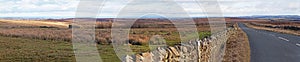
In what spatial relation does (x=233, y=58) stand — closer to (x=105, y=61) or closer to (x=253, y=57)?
(x=253, y=57)

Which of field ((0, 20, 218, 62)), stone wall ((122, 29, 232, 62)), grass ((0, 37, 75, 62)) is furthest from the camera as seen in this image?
field ((0, 20, 218, 62))

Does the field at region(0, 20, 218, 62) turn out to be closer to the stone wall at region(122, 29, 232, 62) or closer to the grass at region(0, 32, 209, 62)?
the grass at region(0, 32, 209, 62)

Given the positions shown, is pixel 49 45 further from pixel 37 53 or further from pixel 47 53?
pixel 47 53

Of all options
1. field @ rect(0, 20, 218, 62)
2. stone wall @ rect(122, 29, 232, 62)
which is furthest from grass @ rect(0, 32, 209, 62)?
stone wall @ rect(122, 29, 232, 62)

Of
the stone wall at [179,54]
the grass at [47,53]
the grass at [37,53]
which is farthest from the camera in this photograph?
the grass at [37,53]

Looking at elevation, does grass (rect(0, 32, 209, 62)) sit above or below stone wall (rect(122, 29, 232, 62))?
below

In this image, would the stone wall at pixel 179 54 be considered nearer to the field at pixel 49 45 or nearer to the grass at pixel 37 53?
the field at pixel 49 45

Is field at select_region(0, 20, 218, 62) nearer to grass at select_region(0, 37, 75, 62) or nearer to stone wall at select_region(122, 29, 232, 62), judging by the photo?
grass at select_region(0, 37, 75, 62)

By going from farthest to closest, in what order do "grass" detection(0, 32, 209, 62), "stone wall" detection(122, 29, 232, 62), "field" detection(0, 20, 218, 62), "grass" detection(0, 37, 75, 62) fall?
1. "field" detection(0, 20, 218, 62)
2. "grass" detection(0, 37, 75, 62)
3. "grass" detection(0, 32, 209, 62)
4. "stone wall" detection(122, 29, 232, 62)

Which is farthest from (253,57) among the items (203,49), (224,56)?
(203,49)

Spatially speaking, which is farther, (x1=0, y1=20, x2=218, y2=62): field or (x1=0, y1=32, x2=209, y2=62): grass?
(x1=0, y1=20, x2=218, y2=62): field

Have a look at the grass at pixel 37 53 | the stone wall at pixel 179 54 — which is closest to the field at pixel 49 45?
the grass at pixel 37 53
